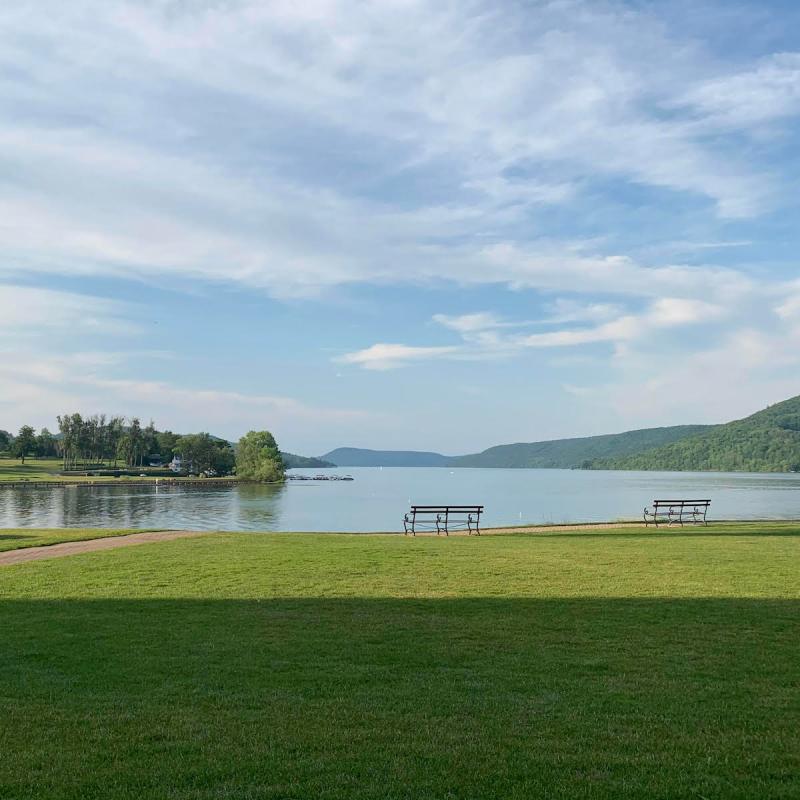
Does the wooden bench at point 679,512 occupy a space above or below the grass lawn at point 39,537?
below

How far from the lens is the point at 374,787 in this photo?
4.44 m

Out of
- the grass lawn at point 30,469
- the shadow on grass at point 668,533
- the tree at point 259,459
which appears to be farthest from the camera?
the tree at point 259,459

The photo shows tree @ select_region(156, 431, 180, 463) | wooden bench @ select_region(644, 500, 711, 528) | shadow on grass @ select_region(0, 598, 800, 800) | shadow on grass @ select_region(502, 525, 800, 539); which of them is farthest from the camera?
tree @ select_region(156, 431, 180, 463)

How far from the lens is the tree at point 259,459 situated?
137 metres

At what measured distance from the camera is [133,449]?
158 meters

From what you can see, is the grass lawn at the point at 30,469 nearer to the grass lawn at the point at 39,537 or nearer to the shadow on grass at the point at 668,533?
the grass lawn at the point at 39,537

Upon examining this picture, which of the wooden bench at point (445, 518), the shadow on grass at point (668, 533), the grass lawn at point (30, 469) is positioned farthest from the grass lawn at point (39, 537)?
the grass lawn at point (30, 469)

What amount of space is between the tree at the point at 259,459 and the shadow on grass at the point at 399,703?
422 feet

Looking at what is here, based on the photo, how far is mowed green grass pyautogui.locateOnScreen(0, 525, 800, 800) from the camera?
4.66m

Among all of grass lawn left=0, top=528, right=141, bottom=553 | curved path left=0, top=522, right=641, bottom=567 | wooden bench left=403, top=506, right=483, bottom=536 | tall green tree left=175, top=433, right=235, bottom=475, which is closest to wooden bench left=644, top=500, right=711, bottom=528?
curved path left=0, top=522, right=641, bottom=567

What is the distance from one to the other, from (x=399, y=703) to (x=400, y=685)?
56 centimetres

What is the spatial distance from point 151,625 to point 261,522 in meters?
40.0

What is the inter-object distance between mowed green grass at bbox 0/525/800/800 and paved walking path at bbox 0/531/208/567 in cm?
431

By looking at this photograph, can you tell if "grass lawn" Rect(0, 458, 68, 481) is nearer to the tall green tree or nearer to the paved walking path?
the tall green tree
